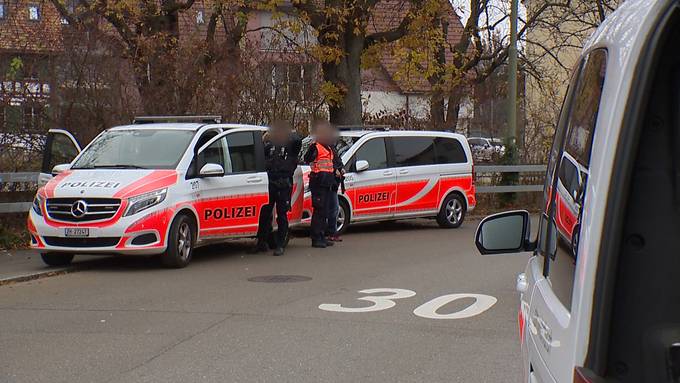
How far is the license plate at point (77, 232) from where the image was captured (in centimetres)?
1142

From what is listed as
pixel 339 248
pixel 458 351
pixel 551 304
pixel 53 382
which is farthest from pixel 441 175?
pixel 551 304

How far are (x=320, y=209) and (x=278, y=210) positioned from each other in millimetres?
1143

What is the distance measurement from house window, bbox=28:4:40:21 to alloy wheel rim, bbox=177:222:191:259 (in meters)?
7.67

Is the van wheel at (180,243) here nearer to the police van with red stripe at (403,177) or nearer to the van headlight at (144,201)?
the van headlight at (144,201)

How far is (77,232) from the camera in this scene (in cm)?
1145

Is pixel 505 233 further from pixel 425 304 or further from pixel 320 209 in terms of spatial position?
pixel 320 209

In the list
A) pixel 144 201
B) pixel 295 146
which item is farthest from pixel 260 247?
pixel 144 201

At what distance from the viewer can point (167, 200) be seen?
11.8 meters

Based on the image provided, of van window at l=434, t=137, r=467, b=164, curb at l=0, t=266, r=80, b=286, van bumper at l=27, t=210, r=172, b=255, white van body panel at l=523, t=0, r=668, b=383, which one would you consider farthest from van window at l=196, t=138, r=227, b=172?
white van body panel at l=523, t=0, r=668, b=383

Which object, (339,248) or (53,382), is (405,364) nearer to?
(53,382)

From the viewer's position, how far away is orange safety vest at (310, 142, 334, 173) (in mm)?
14531

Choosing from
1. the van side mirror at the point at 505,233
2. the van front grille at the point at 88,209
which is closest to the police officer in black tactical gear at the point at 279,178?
the van front grille at the point at 88,209

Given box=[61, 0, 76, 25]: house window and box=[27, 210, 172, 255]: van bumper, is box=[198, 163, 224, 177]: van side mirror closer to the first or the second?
box=[27, 210, 172, 255]: van bumper

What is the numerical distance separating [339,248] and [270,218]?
1501mm
